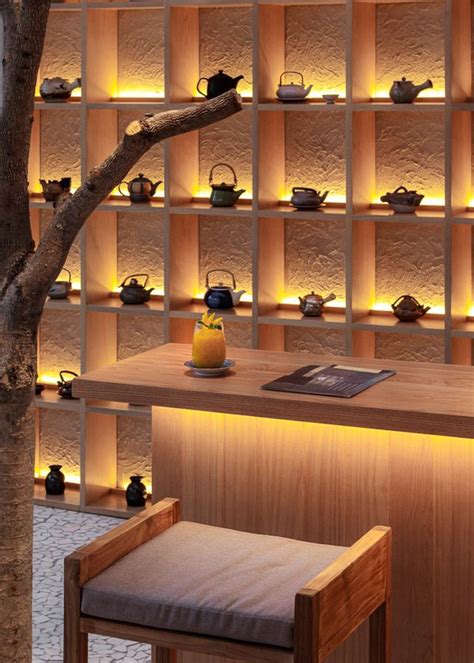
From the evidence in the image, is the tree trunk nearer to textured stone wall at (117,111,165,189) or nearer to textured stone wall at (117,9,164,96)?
textured stone wall at (117,111,165,189)

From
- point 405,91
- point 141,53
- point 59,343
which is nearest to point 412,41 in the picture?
point 405,91

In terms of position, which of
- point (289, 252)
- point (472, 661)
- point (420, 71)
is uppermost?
point (420, 71)

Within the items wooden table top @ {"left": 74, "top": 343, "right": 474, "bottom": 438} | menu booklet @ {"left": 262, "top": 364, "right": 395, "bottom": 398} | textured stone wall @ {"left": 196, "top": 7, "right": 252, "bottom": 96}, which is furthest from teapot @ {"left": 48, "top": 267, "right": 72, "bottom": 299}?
menu booklet @ {"left": 262, "top": 364, "right": 395, "bottom": 398}

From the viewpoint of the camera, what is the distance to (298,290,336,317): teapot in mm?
5348

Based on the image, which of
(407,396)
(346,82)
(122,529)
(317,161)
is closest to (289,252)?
(317,161)

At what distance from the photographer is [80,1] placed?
5715 millimetres

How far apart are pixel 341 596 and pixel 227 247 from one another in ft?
10.7

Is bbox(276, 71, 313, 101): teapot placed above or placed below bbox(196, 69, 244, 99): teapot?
below

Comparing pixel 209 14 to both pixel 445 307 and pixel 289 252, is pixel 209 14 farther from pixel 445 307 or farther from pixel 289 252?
pixel 445 307

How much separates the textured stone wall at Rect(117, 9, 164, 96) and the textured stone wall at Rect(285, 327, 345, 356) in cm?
→ 126

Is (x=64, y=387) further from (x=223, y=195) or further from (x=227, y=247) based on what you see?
(x=223, y=195)

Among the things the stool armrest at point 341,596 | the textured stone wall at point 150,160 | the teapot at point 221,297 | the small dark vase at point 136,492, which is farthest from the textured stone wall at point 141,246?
the stool armrest at point 341,596

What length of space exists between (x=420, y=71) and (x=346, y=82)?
39cm

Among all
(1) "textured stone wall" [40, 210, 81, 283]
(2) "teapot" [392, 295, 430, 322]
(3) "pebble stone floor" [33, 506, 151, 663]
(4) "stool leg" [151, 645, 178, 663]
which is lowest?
(3) "pebble stone floor" [33, 506, 151, 663]
